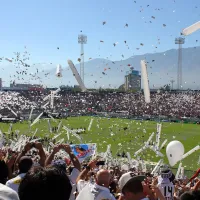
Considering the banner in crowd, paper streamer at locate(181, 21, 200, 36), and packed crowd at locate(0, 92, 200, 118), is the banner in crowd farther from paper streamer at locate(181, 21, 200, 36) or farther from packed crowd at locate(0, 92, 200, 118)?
packed crowd at locate(0, 92, 200, 118)

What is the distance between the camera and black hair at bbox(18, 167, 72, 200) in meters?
2.29

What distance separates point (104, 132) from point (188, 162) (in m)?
16.9

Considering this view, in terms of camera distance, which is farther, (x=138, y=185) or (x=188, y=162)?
(x=188, y=162)

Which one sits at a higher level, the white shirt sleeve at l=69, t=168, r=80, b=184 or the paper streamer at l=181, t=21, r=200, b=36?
the paper streamer at l=181, t=21, r=200, b=36

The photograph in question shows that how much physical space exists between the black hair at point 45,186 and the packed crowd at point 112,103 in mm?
55381

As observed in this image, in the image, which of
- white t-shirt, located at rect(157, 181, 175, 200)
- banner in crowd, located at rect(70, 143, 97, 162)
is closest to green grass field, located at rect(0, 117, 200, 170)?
banner in crowd, located at rect(70, 143, 97, 162)

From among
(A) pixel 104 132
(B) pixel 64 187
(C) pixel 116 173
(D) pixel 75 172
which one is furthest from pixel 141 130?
(B) pixel 64 187

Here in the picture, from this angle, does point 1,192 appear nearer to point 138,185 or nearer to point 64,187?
point 64,187

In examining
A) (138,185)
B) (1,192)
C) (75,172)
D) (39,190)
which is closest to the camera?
(1,192)

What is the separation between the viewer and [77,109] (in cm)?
6981

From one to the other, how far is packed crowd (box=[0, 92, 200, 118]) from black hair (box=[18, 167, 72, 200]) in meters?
55.4

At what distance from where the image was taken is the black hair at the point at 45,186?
7.50 ft

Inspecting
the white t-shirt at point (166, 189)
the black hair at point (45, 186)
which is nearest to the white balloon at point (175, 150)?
the white t-shirt at point (166, 189)

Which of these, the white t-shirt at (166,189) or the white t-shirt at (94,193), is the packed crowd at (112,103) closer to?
the white t-shirt at (166,189)
